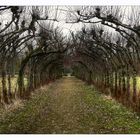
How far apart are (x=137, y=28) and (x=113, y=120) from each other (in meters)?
3.11

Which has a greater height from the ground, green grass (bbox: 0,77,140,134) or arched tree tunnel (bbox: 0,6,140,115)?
Answer: arched tree tunnel (bbox: 0,6,140,115)

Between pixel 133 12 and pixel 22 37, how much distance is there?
201 inches

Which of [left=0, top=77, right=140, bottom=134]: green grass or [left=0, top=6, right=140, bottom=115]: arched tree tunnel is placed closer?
[left=0, top=77, right=140, bottom=134]: green grass

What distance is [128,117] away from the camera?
1420 centimetres

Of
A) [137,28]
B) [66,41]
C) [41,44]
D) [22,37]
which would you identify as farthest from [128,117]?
[66,41]

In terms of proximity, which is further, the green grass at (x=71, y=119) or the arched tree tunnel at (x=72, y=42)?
the arched tree tunnel at (x=72, y=42)

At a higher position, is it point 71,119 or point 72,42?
point 72,42

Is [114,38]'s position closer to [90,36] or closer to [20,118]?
[90,36]

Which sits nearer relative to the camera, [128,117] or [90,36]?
[128,117]

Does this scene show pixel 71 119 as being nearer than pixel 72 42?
Yes

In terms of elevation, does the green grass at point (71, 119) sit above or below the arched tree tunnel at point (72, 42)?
below
